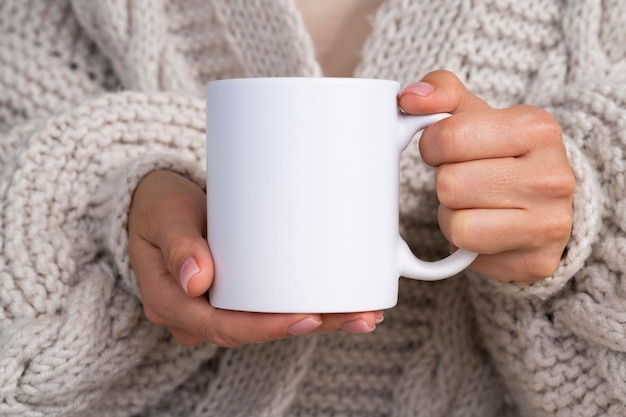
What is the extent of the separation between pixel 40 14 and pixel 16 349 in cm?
40

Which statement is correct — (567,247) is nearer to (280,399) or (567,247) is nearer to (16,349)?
(280,399)

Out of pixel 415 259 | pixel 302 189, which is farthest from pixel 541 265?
pixel 302 189

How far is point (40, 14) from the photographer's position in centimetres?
86

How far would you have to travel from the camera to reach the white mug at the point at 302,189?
0.49m

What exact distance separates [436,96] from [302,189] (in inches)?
4.9

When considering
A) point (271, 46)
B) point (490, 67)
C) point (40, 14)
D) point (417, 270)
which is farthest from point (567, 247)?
point (40, 14)

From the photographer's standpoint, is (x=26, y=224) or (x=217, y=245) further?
(x=26, y=224)

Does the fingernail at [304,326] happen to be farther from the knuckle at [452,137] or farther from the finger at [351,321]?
the knuckle at [452,137]

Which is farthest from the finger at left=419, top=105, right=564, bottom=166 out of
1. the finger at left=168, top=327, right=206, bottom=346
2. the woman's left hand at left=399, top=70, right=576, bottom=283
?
the finger at left=168, top=327, right=206, bottom=346

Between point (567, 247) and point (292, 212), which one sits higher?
point (292, 212)

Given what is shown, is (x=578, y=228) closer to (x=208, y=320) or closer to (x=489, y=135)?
(x=489, y=135)

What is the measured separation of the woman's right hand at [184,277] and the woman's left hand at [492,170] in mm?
96

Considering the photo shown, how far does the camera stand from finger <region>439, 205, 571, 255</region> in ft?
1.78

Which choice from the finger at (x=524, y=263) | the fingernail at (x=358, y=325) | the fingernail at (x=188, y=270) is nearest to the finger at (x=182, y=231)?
the fingernail at (x=188, y=270)
